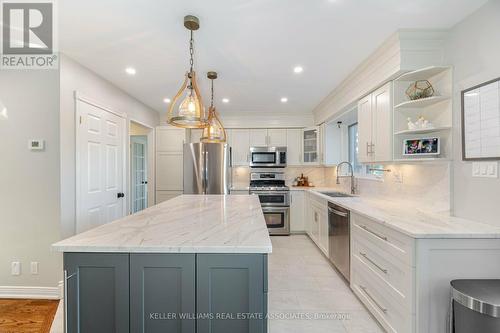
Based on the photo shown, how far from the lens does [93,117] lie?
2.91 metres

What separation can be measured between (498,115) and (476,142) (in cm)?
22

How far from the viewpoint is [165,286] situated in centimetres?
120

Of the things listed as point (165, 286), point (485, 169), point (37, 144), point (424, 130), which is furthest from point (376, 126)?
point (37, 144)

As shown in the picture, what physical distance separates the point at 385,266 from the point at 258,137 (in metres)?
3.53

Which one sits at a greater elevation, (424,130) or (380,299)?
(424,130)

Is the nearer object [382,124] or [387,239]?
[387,239]

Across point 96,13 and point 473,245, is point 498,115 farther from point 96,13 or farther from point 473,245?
point 96,13

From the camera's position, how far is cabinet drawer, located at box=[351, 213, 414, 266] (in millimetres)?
1629

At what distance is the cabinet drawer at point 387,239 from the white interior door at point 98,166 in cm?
291

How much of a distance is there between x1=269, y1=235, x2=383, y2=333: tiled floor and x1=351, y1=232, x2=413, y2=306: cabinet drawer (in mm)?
450

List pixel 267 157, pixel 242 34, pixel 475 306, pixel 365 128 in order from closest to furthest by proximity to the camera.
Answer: pixel 475 306
pixel 242 34
pixel 365 128
pixel 267 157

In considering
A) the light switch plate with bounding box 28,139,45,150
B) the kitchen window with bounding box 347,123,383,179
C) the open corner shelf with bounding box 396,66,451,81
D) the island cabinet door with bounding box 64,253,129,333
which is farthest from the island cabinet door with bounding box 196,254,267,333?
the kitchen window with bounding box 347,123,383,179

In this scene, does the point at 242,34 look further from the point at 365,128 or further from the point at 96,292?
the point at 96,292

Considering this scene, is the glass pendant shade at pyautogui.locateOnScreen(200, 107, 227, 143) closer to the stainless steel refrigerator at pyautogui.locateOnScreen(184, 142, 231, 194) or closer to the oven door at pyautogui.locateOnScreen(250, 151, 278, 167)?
the stainless steel refrigerator at pyautogui.locateOnScreen(184, 142, 231, 194)
